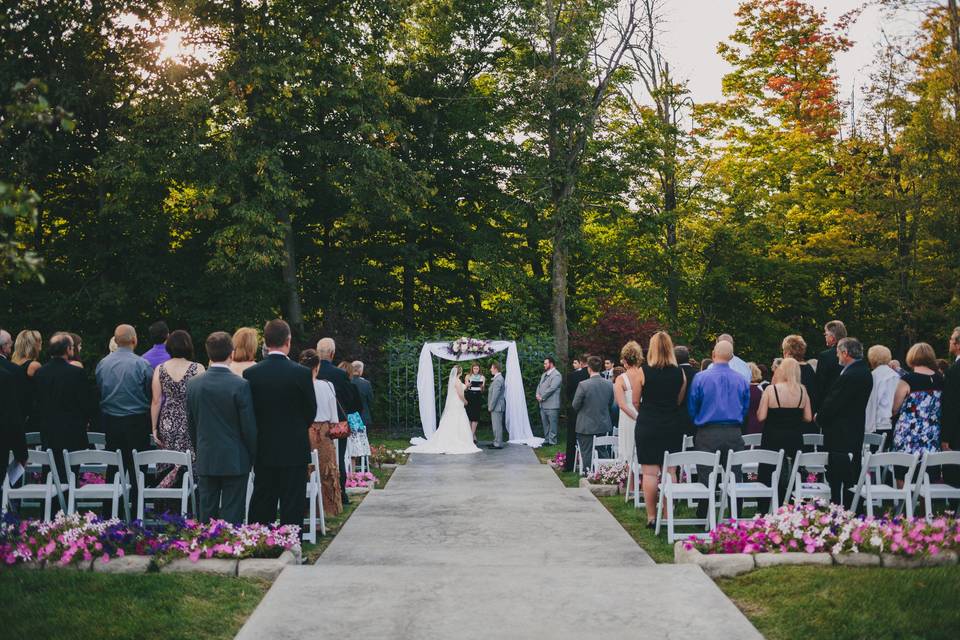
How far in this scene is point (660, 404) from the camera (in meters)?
9.59

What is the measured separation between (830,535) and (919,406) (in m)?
3.30

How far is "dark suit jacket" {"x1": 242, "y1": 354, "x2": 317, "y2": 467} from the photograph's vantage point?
25.5 feet

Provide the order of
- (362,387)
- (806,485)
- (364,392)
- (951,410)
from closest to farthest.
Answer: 1. (951,410)
2. (806,485)
3. (362,387)
4. (364,392)

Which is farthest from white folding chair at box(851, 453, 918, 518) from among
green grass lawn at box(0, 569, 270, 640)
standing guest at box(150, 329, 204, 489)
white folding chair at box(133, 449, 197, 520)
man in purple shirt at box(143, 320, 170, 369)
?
man in purple shirt at box(143, 320, 170, 369)

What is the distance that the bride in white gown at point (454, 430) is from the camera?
69.9 feet

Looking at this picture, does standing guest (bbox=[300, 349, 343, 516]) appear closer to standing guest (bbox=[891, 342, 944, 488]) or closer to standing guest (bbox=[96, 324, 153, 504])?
standing guest (bbox=[96, 324, 153, 504])

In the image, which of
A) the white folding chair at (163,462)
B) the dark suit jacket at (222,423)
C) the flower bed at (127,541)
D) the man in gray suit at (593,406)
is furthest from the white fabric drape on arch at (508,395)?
the flower bed at (127,541)

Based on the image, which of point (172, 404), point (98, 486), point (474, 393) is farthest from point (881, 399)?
point (474, 393)

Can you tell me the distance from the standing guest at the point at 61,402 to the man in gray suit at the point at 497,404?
43.6ft

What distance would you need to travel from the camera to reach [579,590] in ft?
21.2

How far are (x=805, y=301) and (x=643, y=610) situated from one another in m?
27.6

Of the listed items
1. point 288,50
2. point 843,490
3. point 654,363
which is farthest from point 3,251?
point 288,50

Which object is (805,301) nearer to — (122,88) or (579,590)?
(122,88)

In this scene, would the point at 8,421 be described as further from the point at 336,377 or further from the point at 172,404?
the point at 336,377
